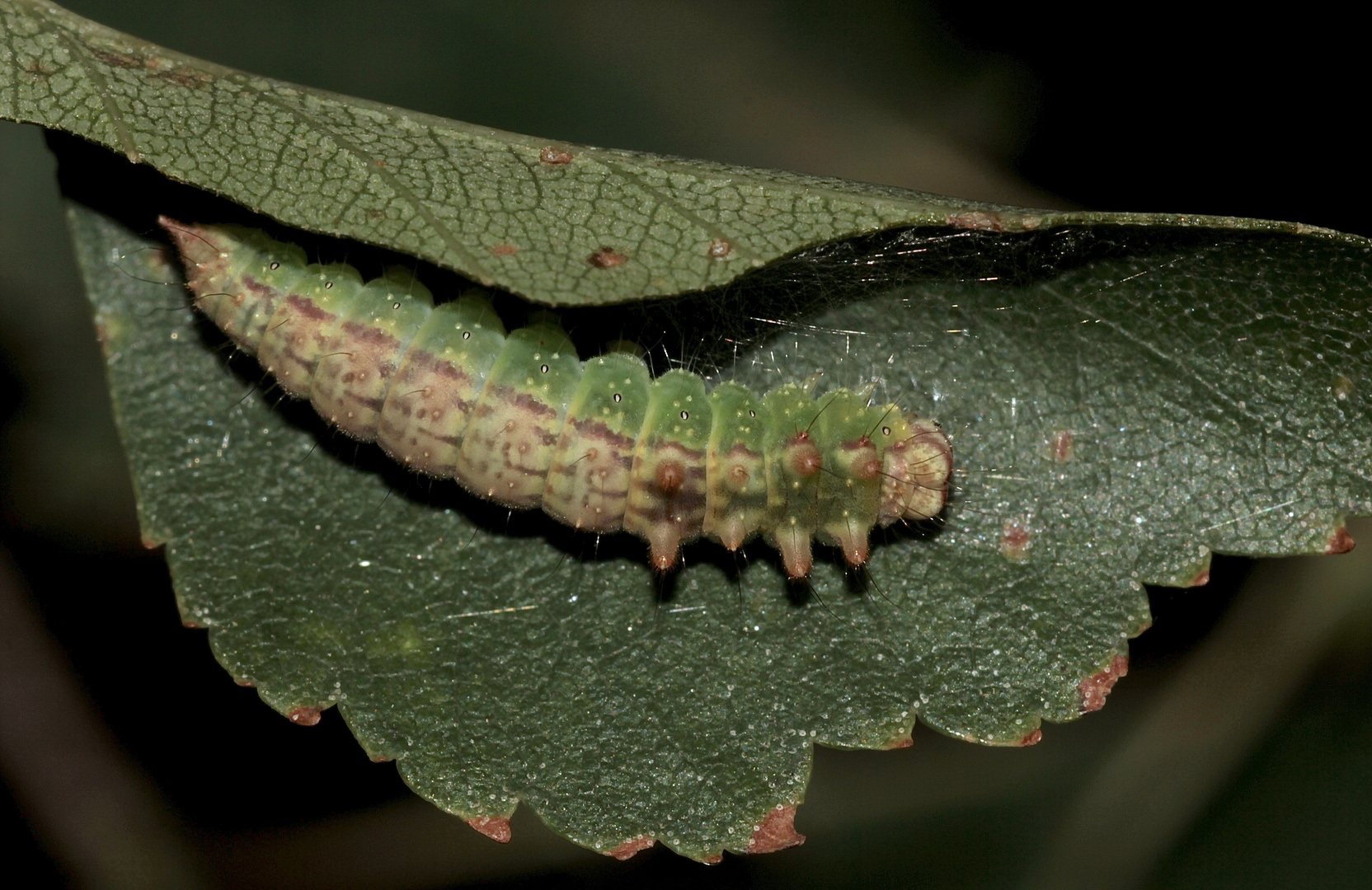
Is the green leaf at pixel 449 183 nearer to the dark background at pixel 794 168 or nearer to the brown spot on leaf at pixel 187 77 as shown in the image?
the brown spot on leaf at pixel 187 77

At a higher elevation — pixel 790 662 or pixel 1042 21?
pixel 1042 21

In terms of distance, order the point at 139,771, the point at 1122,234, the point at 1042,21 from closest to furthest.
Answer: the point at 1122,234 → the point at 1042,21 → the point at 139,771

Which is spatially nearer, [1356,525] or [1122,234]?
[1122,234]

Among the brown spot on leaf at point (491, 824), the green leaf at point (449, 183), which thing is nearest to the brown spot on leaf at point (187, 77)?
the green leaf at point (449, 183)

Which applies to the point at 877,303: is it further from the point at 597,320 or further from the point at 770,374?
the point at 597,320

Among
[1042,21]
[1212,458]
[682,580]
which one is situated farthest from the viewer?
[1042,21]

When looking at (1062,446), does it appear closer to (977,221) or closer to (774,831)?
(977,221)

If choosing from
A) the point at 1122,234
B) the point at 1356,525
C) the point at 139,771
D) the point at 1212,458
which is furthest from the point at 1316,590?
the point at 139,771

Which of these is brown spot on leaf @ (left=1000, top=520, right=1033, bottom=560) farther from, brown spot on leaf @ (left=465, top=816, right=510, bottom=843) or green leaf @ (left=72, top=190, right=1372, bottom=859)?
brown spot on leaf @ (left=465, top=816, right=510, bottom=843)
